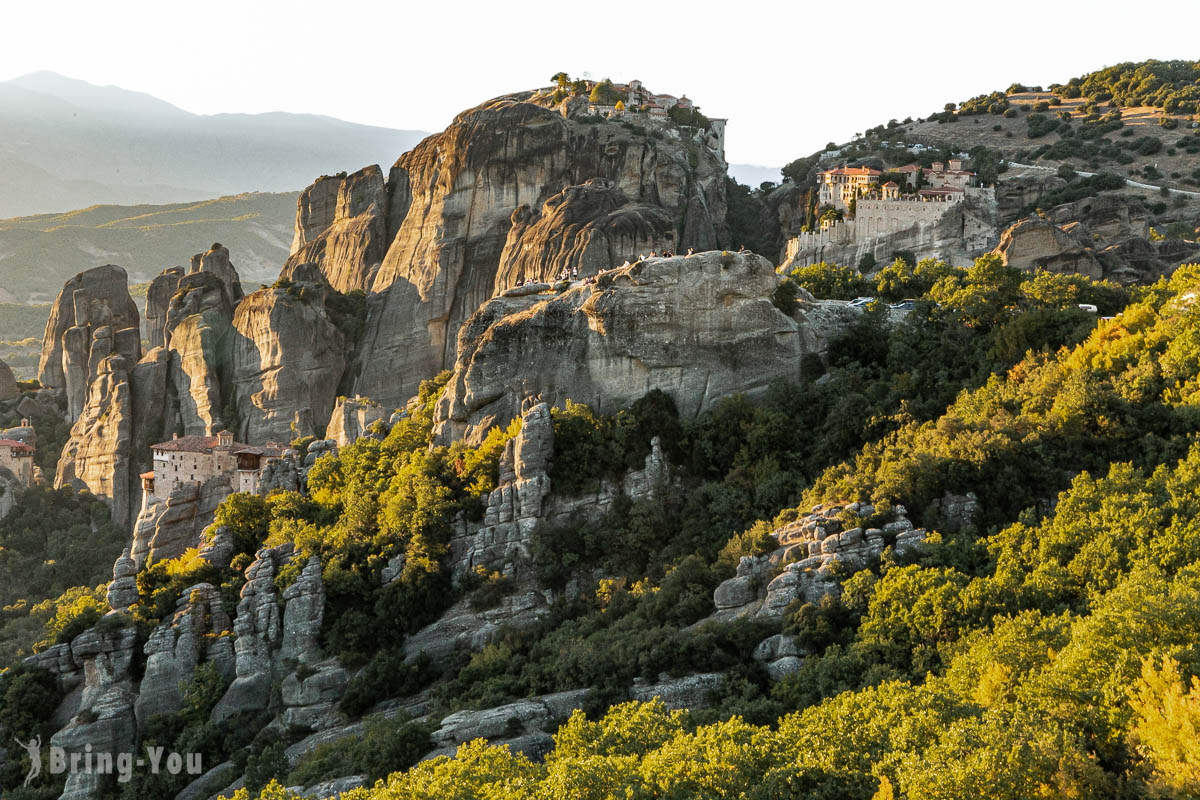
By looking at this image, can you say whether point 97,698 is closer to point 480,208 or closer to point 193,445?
point 193,445

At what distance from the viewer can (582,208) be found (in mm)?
72000

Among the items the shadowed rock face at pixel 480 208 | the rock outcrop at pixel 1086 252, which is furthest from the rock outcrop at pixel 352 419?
the rock outcrop at pixel 1086 252

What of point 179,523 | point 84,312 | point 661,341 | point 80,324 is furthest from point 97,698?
point 84,312

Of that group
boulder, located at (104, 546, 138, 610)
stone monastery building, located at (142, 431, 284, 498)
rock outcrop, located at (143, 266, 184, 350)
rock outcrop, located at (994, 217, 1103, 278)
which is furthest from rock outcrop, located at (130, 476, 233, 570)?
rock outcrop, located at (994, 217, 1103, 278)

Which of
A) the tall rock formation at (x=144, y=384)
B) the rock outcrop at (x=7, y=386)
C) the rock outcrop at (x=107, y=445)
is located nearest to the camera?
the rock outcrop at (x=107, y=445)

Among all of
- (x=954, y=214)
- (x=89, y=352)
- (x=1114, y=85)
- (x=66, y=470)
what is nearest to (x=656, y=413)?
(x=954, y=214)

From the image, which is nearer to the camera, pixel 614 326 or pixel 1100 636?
pixel 1100 636

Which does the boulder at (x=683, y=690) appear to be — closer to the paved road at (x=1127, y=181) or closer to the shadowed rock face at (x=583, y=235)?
the shadowed rock face at (x=583, y=235)

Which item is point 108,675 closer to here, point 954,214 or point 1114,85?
point 954,214

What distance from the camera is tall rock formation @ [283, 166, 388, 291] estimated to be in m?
85.9

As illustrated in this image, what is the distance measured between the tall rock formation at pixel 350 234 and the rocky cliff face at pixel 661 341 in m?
41.8

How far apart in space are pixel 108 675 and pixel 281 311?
125ft

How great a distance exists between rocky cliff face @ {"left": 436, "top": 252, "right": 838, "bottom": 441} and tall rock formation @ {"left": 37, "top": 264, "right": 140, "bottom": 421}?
170ft

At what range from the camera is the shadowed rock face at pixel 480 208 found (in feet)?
256
